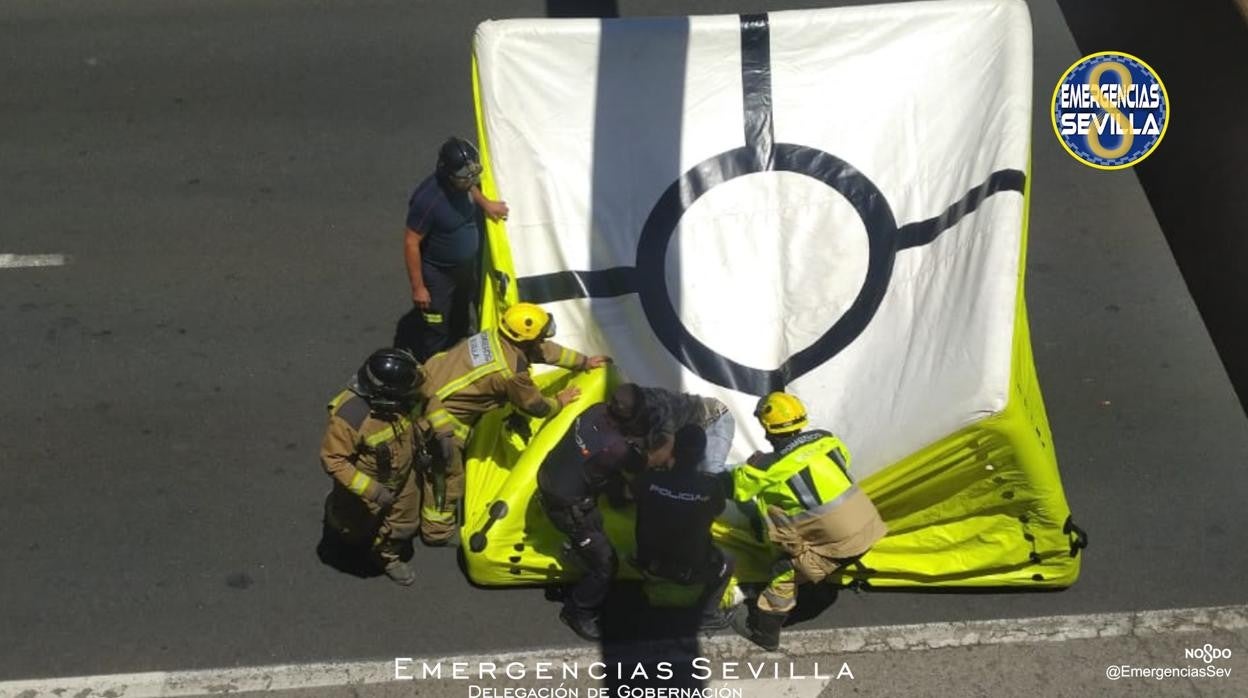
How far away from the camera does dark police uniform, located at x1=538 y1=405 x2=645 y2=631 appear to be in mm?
6203

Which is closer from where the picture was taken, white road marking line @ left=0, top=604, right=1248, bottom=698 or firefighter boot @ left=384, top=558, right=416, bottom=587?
white road marking line @ left=0, top=604, right=1248, bottom=698

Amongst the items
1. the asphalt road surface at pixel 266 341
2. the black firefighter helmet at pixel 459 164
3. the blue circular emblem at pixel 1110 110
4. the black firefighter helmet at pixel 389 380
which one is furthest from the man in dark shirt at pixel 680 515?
the blue circular emblem at pixel 1110 110

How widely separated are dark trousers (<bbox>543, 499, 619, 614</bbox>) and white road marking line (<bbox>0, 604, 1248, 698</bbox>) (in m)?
0.32

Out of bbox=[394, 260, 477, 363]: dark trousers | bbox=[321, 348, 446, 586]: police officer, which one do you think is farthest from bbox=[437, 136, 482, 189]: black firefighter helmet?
bbox=[321, 348, 446, 586]: police officer

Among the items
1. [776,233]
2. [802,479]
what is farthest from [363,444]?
[776,233]

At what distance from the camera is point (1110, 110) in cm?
970

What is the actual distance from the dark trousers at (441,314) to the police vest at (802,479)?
7.91ft

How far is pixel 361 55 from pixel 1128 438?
6.45 metres

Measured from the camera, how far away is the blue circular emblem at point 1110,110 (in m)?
9.41

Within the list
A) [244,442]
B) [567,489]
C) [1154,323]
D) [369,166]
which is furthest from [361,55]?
[1154,323]

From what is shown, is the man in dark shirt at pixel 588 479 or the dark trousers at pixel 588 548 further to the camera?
the dark trousers at pixel 588 548

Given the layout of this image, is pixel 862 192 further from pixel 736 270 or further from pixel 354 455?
pixel 354 455

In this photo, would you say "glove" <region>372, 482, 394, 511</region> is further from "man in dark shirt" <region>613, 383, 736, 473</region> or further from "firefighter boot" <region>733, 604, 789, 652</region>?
"firefighter boot" <region>733, 604, 789, 652</region>

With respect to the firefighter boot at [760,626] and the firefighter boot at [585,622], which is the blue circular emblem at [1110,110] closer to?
the firefighter boot at [760,626]
